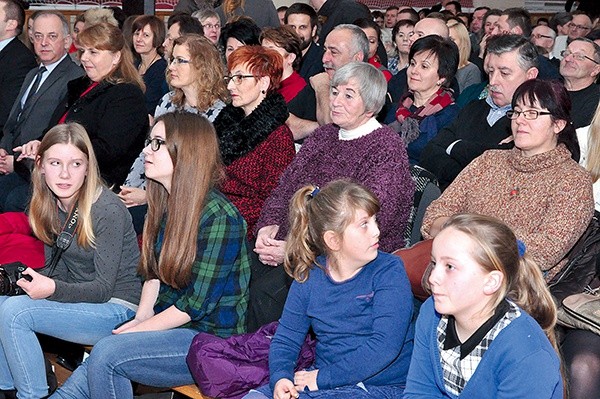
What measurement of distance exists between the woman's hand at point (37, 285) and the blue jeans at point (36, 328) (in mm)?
50

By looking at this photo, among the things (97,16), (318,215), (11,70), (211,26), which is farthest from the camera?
(97,16)

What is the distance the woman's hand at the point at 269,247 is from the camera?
3.64 m

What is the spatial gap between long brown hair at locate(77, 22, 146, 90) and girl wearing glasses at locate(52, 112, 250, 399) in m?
1.59

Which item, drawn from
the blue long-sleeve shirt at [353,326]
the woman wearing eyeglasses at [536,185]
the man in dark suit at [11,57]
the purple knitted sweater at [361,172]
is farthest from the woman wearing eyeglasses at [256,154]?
the man in dark suit at [11,57]

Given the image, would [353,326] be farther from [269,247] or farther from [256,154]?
[256,154]

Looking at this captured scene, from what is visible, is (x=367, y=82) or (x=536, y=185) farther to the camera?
(x=367, y=82)

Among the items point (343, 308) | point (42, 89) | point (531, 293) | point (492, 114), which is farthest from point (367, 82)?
point (42, 89)

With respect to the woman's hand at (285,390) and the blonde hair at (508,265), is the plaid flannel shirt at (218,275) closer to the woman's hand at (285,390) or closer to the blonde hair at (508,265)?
the woman's hand at (285,390)

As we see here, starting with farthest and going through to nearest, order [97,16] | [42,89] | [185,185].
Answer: [97,16] < [42,89] < [185,185]

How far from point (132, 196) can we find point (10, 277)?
1055 mm

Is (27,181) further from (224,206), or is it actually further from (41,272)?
(224,206)

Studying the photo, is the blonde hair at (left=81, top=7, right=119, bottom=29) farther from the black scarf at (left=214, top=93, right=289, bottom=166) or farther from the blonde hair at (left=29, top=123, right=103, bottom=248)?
the blonde hair at (left=29, top=123, right=103, bottom=248)

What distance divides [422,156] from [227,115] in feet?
3.01

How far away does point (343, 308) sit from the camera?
112 inches
